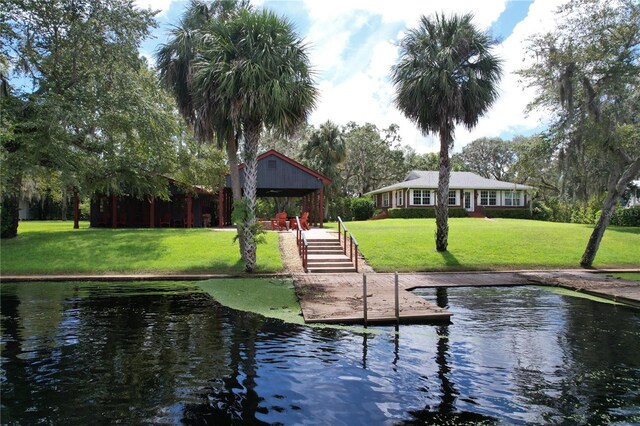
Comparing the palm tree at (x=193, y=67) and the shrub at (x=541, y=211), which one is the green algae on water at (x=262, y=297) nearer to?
the palm tree at (x=193, y=67)

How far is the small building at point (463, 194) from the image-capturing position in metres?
43.4

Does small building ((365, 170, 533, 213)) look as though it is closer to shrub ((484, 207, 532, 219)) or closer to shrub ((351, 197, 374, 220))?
shrub ((484, 207, 532, 219))

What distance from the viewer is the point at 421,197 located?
43.8 meters

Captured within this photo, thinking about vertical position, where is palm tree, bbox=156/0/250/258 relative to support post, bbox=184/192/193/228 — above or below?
above

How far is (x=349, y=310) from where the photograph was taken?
33.5 ft

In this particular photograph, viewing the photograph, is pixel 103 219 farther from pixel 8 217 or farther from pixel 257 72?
pixel 257 72

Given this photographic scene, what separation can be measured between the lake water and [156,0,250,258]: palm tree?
299 inches

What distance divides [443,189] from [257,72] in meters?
9.88

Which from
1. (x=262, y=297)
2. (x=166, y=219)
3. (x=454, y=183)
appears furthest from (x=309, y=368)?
(x=454, y=183)

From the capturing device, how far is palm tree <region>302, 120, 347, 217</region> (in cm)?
4194

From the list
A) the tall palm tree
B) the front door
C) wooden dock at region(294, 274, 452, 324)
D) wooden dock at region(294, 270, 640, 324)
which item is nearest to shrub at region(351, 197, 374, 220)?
the front door

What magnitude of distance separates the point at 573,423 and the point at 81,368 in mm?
6566

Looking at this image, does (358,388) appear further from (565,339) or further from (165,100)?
(165,100)

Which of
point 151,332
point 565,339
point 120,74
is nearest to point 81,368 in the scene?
point 151,332
